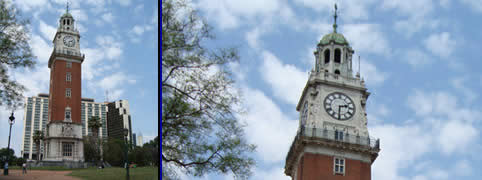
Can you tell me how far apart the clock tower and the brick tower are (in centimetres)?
5246

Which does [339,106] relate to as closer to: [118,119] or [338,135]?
[338,135]

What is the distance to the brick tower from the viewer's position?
A: 17938 mm

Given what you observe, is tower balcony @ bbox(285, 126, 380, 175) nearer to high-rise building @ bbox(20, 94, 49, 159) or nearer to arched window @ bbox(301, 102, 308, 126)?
arched window @ bbox(301, 102, 308, 126)

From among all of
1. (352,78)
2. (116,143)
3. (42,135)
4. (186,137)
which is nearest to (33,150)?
(42,135)

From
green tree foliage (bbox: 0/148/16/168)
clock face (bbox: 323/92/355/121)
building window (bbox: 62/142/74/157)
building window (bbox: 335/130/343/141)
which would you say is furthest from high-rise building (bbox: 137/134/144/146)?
clock face (bbox: 323/92/355/121)

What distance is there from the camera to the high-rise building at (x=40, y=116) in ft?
55.6

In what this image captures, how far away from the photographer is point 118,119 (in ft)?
62.7

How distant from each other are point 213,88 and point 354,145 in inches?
→ 2131

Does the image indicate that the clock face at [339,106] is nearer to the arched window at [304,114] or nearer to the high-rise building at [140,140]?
the arched window at [304,114]

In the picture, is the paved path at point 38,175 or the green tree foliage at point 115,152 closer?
the paved path at point 38,175

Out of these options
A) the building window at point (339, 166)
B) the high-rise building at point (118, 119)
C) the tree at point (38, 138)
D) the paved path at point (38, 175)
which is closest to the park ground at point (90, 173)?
the paved path at point (38, 175)

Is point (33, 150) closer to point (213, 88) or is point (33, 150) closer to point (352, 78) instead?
point (213, 88)

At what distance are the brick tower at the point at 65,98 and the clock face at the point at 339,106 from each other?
189 ft

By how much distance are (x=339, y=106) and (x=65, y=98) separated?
59.2 m
